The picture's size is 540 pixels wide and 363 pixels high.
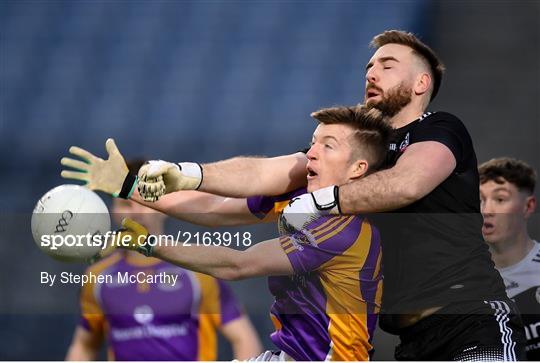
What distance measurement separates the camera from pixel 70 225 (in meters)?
3.67

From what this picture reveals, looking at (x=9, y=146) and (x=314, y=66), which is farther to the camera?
(x=314, y=66)

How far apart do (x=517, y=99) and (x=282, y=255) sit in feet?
20.8

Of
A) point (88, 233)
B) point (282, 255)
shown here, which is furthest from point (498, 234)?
point (88, 233)

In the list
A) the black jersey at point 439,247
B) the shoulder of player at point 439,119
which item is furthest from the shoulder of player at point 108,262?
the shoulder of player at point 439,119

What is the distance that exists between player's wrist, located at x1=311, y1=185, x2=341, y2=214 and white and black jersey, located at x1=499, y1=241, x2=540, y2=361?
166 centimetres

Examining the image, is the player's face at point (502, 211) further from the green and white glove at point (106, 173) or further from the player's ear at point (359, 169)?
the green and white glove at point (106, 173)

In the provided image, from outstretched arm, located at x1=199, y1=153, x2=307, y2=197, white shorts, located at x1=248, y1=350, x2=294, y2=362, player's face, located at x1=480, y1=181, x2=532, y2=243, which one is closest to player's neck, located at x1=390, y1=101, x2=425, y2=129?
outstretched arm, located at x1=199, y1=153, x2=307, y2=197

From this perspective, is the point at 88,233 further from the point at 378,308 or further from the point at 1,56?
the point at 1,56

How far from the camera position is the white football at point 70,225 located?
3.60 metres

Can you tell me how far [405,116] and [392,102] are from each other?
3.3 inches

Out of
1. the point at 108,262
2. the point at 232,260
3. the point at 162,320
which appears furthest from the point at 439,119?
the point at 108,262

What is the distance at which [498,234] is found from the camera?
4902 millimetres

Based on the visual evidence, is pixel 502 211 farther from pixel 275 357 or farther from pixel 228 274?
pixel 228 274

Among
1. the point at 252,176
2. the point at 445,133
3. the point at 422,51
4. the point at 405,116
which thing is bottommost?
the point at 252,176
